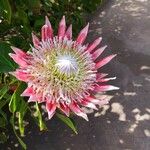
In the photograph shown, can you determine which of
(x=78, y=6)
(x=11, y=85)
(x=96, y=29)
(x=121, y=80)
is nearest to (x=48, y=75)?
(x=11, y=85)

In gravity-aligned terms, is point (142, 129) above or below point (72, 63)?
below

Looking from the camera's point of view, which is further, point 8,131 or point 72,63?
point 8,131

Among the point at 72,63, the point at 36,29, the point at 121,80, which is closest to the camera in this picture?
the point at 72,63

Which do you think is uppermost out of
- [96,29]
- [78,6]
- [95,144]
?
[78,6]

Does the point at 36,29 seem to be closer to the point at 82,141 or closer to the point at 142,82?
the point at 82,141

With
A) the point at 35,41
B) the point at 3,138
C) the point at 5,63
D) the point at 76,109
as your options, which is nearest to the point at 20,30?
the point at 3,138

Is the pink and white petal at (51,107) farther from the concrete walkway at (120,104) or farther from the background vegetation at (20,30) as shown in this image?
the concrete walkway at (120,104)

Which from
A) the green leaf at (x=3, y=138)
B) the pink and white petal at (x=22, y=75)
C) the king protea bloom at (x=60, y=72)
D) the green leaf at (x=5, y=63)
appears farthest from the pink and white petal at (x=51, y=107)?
the green leaf at (x=3, y=138)

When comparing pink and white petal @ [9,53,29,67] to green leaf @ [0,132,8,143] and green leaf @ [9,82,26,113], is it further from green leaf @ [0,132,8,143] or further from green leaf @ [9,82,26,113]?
green leaf @ [0,132,8,143]
